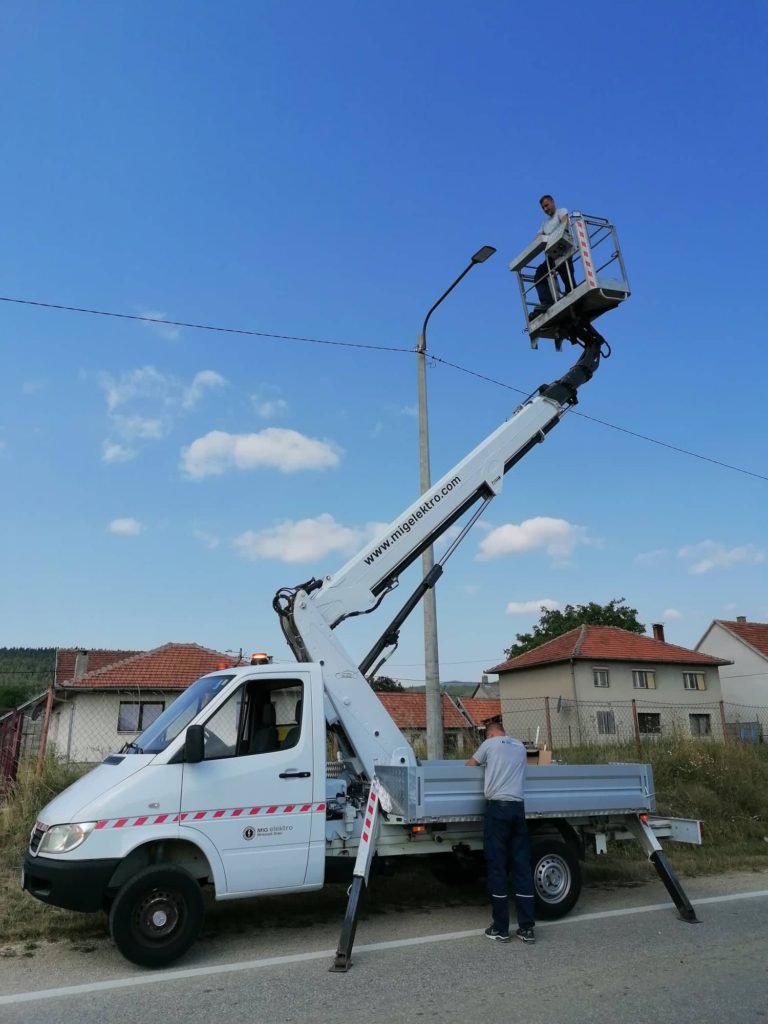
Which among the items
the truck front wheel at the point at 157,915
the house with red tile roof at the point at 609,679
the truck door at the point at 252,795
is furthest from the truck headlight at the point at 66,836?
the house with red tile roof at the point at 609,679

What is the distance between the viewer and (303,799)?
20.2 ft

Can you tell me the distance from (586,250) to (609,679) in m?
34.6

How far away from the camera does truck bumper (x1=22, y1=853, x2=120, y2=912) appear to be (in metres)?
5.33

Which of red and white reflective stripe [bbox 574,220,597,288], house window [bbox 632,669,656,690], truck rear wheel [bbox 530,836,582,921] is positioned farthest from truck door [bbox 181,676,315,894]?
house window [bbox 632,669,656,690]

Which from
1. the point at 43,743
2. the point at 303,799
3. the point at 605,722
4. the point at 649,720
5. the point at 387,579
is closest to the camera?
the point at 303,799

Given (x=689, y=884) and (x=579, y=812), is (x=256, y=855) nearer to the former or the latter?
(x=579, y=812)

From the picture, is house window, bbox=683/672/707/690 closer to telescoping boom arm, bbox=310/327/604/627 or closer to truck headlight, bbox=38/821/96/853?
telescoping boom arm, bbox=310/327/604/627

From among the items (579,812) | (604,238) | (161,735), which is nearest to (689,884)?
(579,812)

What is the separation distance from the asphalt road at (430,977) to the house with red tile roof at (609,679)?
3045 cm

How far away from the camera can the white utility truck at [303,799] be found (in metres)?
5.49

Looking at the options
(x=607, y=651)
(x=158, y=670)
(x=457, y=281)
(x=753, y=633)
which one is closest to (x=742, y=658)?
(x=753, y=633)

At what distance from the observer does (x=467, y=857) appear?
7.36 metres

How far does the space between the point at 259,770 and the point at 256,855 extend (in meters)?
0.62

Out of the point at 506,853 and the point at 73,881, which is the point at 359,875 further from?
the point at 73,881
